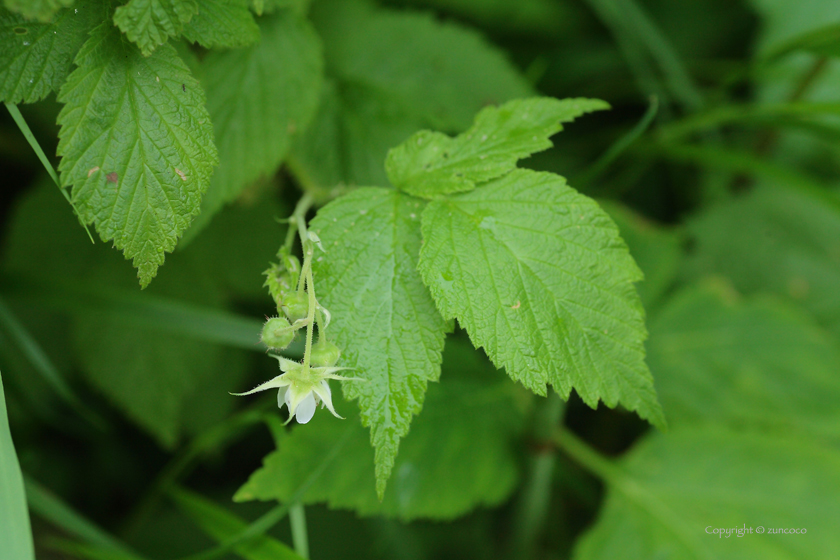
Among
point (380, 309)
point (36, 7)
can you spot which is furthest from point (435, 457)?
point (36, 7)

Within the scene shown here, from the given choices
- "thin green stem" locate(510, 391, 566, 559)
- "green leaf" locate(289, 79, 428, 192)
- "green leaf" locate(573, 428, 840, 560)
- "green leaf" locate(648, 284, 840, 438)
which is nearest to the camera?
"green leaf" locate(289, 79, 428, 192)

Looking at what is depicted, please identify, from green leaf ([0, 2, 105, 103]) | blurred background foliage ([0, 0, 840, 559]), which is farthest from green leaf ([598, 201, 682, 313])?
green leaf ([0, 2, 105, 103])

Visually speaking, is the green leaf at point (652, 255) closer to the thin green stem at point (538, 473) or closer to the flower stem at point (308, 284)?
the thin green stem at point (538, 473)

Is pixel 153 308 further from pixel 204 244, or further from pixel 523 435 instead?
pixel 523 435

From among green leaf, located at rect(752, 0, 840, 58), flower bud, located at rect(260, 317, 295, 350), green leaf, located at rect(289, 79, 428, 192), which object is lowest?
green leaf, located at rect(289, 79, 428, 192)

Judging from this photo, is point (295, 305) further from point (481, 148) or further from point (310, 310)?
point (481, 148)

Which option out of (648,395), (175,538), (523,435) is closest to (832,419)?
(523,435)

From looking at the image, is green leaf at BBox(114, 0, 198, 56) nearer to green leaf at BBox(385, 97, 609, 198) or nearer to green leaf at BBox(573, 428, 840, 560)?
green leaf at BBox(385, 97, 609, 198)
